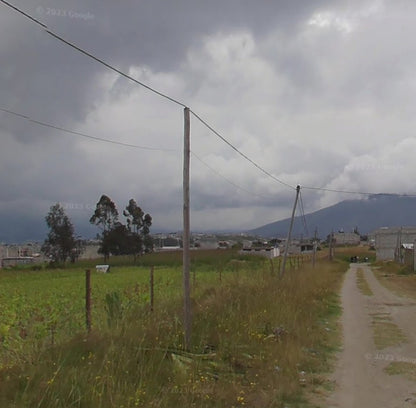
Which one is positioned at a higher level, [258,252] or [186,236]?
[186,236]

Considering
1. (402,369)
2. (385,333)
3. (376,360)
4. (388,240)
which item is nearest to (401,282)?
(385,333)

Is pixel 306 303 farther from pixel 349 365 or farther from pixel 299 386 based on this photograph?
pixel 299 386

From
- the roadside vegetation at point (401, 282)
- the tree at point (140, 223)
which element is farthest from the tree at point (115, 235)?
the roadside vegetation at point (401, 282)

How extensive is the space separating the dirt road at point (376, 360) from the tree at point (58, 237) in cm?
6835

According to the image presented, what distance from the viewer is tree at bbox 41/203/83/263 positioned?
79.6m

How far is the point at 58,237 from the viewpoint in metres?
79.9

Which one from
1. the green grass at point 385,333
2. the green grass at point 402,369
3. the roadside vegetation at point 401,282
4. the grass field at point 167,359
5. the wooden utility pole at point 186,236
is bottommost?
the roadside vegetation at point 401,282

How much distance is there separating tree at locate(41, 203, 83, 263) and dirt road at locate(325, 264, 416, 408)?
68.4 m

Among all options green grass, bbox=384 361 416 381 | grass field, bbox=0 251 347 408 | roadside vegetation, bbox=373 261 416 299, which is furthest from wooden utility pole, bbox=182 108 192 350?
roadside vegetation, bbox=373 261 416 299

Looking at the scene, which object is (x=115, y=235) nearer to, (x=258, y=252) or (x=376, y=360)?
(x=258, y=252)

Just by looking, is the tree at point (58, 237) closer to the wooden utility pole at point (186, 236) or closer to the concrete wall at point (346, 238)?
the wooden utility pole at point (186, 236)

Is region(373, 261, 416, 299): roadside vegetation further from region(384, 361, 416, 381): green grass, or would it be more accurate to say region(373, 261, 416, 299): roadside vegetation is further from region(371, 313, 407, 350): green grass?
region(384, 361, 416, 381): green grass

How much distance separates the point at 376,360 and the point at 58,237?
7554 centimetres

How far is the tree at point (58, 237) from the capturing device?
79.6 meters
